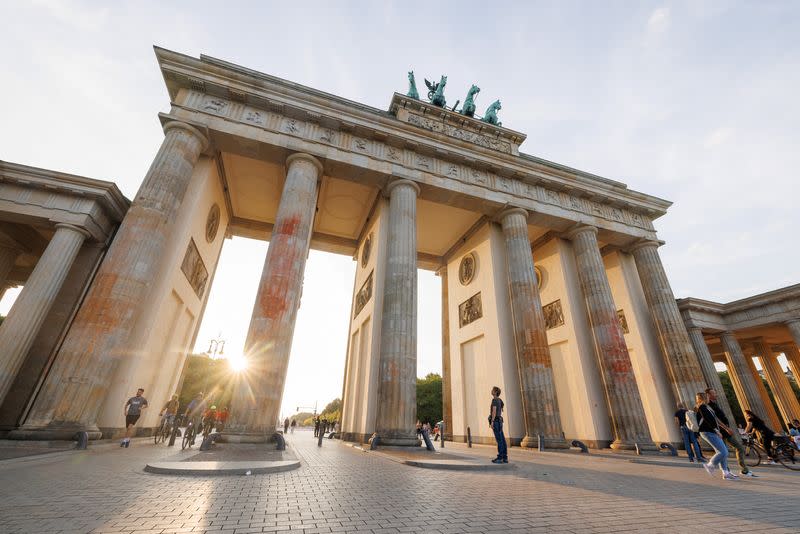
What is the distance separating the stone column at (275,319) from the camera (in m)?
9.34

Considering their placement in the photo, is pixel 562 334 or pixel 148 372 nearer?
pixel 148 372

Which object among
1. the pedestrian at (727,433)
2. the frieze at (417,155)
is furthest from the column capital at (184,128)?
the pedestrian at (727,433)

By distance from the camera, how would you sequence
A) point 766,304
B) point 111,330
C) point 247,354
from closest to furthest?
point 111,330 → point 247,354 → point 766,304

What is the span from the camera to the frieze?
44.8 feet

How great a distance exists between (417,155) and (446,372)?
12.0 metres

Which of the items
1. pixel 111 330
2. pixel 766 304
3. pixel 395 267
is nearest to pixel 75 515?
pixel 111 330

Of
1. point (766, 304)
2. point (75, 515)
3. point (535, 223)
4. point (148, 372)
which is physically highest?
point (535, 223)

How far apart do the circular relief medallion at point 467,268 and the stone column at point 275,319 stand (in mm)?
9661

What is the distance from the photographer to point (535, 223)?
1752 centimetres

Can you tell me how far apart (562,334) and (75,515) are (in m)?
17.8

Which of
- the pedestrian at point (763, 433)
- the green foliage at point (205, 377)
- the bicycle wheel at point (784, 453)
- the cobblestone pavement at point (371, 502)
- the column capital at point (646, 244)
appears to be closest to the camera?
the cobblestone pavement at point (371, 502)

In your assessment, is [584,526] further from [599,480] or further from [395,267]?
[395,267]

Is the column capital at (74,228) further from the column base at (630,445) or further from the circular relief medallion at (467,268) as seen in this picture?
the column base at (630,445)

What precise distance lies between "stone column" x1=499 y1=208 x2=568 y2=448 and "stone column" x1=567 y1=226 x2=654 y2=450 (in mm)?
→ 2697
